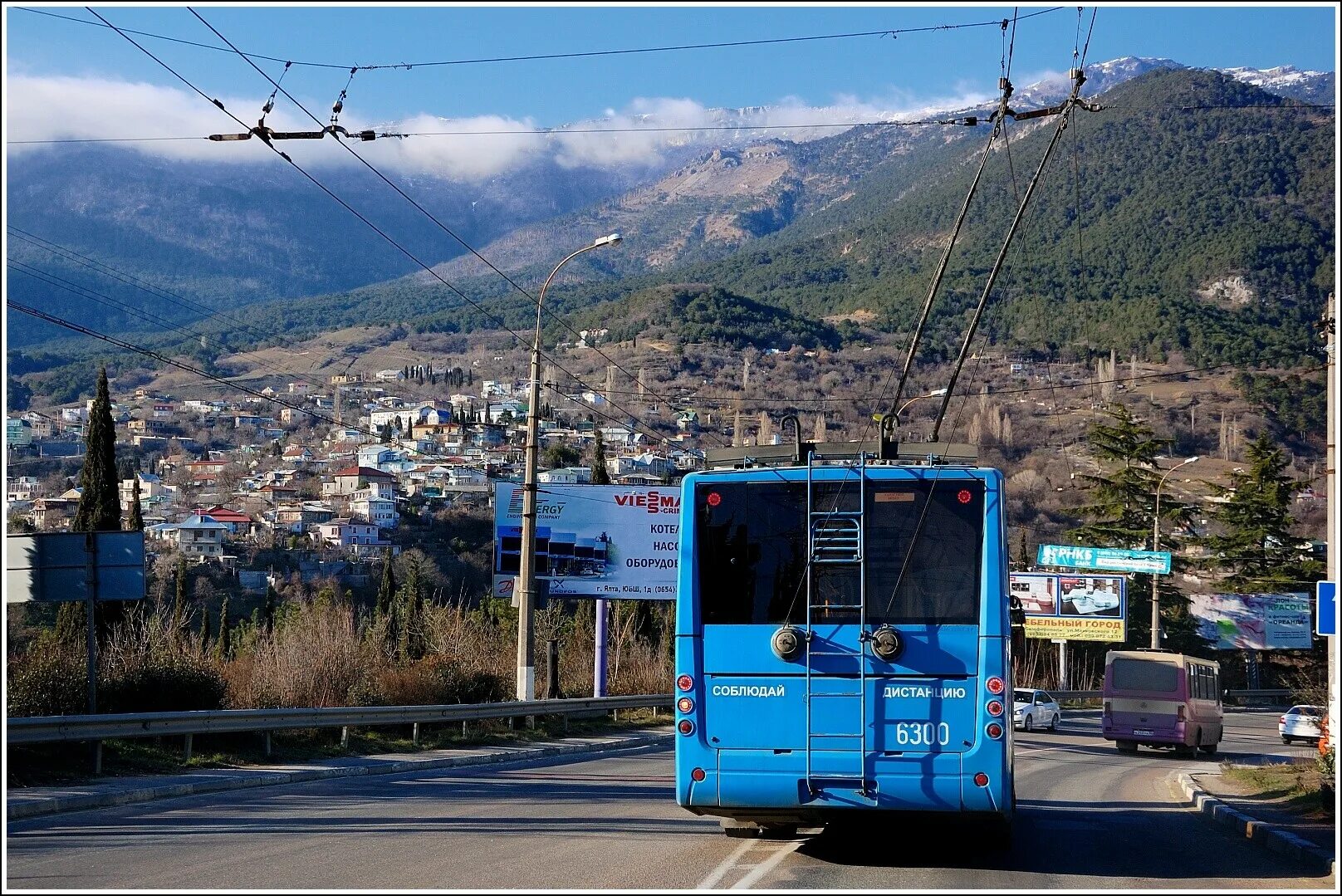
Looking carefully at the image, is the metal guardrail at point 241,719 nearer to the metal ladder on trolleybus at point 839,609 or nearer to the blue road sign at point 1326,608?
the metal ladder on trolleybus at point 839,609

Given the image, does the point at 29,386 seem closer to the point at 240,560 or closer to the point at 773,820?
the point at 240,560

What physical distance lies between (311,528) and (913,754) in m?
85.5

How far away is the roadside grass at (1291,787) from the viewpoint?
13.9m

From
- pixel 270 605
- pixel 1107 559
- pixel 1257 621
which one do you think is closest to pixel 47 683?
pixel 270 605

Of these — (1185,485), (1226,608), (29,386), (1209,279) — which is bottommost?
(1226,608)

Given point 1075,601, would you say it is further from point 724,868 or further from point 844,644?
point 724,868

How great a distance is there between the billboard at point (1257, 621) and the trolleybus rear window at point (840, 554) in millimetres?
65331

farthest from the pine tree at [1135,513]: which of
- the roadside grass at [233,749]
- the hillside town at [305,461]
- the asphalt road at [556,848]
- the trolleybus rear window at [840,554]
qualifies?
the trolleybus rear window at [840,554]

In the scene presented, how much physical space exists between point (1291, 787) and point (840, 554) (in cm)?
1065

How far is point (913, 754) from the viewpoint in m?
10.6

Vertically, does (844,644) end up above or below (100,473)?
below

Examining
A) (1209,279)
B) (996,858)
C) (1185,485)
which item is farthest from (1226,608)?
(1209,279)

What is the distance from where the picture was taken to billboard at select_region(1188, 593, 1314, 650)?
69.6m

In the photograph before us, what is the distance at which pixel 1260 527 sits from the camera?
3236 inches
